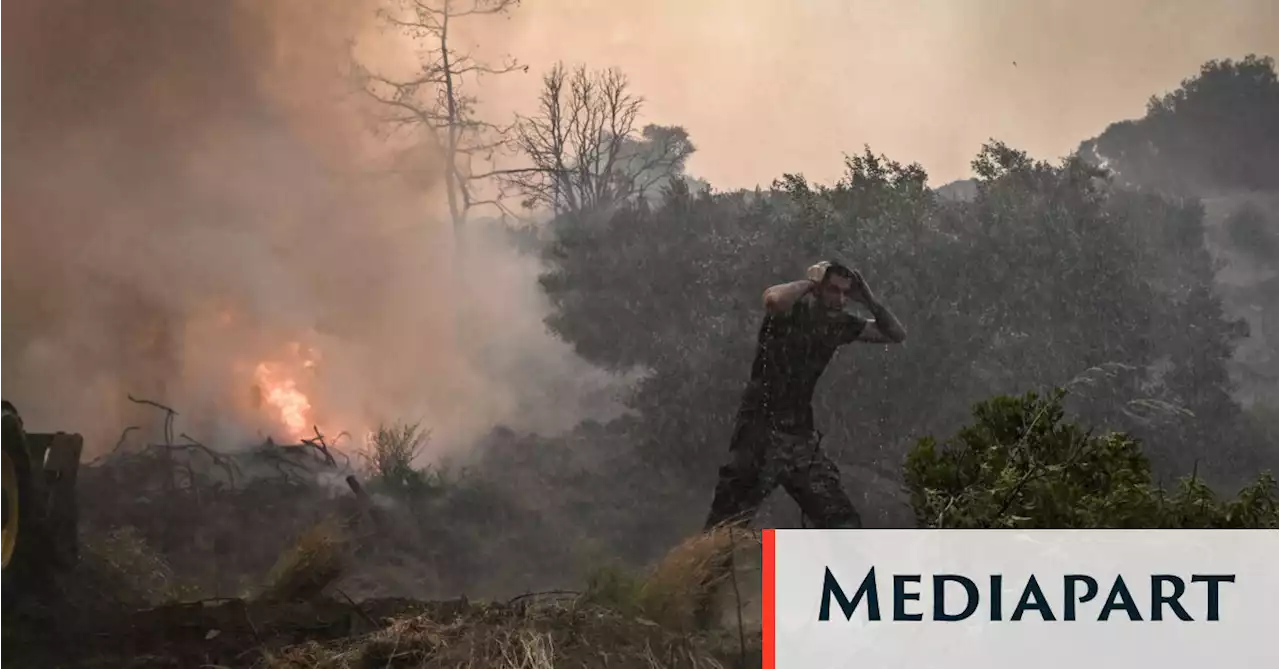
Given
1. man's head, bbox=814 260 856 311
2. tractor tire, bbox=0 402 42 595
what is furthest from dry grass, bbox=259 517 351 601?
A: man's head, bbox=814 260 856 311

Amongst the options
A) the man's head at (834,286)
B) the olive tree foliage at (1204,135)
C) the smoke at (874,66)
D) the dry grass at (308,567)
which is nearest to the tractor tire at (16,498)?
the dry grass at (308,567)

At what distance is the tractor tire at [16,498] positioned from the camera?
317 cm

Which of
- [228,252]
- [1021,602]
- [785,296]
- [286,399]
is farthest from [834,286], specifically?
[228,252]

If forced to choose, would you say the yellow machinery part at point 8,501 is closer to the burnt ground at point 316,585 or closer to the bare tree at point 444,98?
the burnt ground at point 316,585

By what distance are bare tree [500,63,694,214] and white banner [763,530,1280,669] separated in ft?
4.32

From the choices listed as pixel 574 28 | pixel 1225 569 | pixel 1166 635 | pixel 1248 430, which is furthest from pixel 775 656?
pixel 574 28

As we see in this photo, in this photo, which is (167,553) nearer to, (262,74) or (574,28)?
(262,74)

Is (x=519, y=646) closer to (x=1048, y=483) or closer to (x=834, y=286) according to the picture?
(x=834, y=286)

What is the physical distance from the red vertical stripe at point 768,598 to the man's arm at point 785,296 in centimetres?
75

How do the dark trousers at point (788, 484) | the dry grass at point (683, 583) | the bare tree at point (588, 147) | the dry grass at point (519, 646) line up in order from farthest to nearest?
the bare tree at point (588, 147)
the dark trousers at point (788, 484)
the dry grass at point (683, 583)
the dry grass at point (519, 646)

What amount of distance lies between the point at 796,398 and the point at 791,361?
127mm

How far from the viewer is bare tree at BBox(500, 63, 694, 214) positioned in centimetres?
335

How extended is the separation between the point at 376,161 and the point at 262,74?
0.49 meters

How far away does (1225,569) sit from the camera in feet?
10.4
